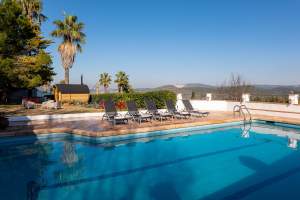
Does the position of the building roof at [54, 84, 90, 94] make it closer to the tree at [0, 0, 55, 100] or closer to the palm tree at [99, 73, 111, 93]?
the tree at [0, 0, 55, 100]

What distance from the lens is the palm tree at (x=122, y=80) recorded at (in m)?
34.8

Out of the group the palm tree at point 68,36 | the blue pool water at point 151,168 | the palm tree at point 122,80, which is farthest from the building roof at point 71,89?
the blue pool water at point 151,168

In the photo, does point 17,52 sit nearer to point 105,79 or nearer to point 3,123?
point 3,123

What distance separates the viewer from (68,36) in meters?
29.1

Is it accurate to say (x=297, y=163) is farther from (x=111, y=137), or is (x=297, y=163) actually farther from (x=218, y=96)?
(x=218, y=96)

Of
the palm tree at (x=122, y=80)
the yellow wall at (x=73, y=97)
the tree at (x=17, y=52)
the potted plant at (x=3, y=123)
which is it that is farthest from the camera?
the palm tree at (x=122, y=80)

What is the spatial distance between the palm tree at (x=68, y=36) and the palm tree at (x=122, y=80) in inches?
284

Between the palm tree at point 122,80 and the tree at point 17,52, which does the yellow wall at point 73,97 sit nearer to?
the palm tree at point 122,80

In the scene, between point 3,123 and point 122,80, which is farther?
point 122,80

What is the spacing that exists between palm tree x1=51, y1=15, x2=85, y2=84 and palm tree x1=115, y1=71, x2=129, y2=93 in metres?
7.21

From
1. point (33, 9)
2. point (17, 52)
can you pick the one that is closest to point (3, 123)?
point (17, 52)

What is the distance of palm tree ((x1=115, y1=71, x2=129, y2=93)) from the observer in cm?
3481

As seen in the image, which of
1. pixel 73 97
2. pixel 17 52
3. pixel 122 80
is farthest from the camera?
pixel 122 80

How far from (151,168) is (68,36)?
25.8 meters
